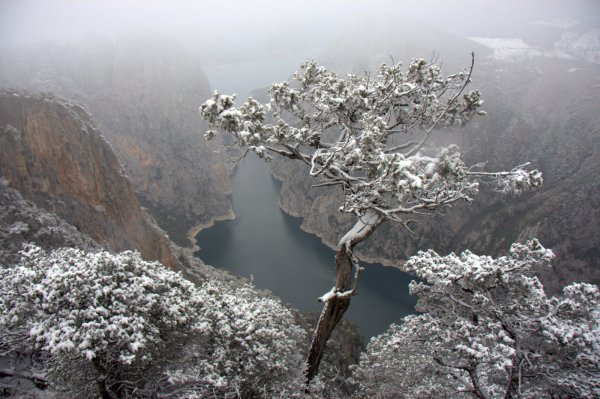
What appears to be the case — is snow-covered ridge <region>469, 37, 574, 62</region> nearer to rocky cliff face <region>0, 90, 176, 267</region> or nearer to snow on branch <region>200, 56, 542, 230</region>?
rocky cliff face <region>0, 90, 176, 267</region>

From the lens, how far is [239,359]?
1123cm

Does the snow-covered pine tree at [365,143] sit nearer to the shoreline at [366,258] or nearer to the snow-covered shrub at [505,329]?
the snow-covered shrub at [505,329]

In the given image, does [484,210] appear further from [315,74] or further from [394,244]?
[315,74]

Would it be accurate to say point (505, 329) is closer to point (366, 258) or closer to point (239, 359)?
point (239, 359)

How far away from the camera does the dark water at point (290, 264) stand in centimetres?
6372

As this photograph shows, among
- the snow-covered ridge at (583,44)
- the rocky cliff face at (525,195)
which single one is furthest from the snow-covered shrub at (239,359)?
the snow-covered ridge at (583,44)

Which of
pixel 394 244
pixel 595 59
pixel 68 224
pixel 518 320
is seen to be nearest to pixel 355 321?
pixel 394 244

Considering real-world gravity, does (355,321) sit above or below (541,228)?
below

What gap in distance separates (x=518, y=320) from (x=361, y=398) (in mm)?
7828

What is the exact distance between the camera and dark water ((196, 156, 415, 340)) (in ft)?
209

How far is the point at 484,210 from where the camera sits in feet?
297

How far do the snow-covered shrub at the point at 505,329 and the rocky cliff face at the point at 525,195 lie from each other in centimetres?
5462

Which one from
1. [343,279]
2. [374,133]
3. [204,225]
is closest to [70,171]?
[343,279]

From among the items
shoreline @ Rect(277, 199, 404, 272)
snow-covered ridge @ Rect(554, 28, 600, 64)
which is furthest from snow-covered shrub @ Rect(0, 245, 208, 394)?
snow-covered ridge @ Rect(554, 28, 600, 64)
